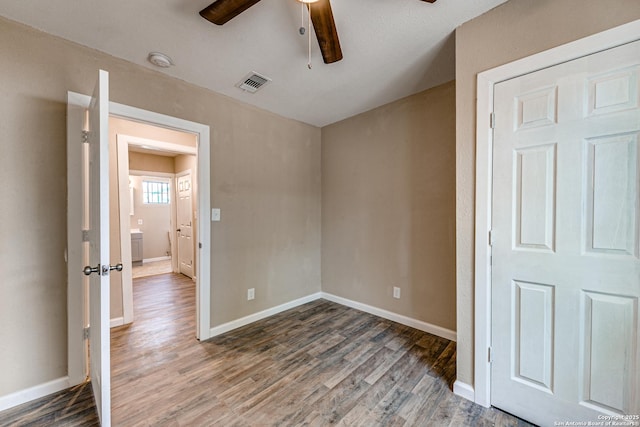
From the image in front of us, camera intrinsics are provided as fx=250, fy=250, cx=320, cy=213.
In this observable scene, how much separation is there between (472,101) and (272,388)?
7.90 feet

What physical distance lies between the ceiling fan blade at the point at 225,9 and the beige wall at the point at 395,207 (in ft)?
6.42

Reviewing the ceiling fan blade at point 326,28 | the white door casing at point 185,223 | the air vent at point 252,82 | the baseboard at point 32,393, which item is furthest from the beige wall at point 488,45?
the white door casing at point 185,223

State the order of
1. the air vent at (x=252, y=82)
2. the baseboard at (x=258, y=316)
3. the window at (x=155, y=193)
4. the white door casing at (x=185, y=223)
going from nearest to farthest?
1. the air vent at (x=252, y=82)
2. the baseboard at (x=258, y=316)
3. the white door casing at (x=185, y=223)
4. the window at (x=155, y=193)

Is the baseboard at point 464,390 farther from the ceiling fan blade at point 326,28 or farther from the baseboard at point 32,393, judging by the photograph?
the baseboard at point 32,393

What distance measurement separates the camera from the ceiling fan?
4.12 ft

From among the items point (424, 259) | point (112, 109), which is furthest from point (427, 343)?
point (112, 109)

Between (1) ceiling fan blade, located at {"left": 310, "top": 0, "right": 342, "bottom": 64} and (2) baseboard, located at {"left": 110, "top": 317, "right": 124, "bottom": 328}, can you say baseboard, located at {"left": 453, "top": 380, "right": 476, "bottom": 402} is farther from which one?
(2) baseboard, located at {"left": 110, "top": 317, "right": 124, "bottom": 328}

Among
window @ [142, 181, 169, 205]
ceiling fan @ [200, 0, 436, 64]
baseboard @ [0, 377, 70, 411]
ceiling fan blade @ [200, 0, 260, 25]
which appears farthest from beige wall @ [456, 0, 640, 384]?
window @ [142, 181, 169, 205]

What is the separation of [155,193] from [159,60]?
5.51 meters

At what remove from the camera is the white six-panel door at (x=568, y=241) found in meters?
1.22

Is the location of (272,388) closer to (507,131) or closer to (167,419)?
(167,419)

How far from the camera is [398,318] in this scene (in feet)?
9.29

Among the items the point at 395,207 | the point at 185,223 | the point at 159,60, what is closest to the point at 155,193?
the point at 185,223

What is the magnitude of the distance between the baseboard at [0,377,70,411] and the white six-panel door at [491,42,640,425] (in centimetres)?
294
